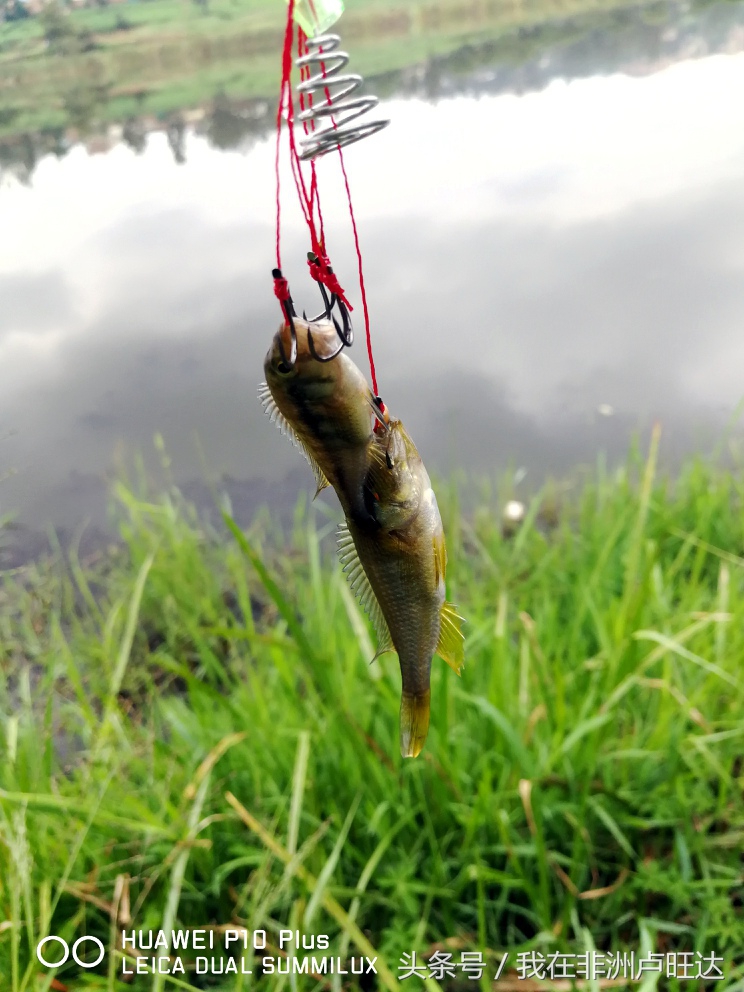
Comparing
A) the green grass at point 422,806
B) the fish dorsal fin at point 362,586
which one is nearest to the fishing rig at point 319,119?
the fish dorsal fin at point 362,586

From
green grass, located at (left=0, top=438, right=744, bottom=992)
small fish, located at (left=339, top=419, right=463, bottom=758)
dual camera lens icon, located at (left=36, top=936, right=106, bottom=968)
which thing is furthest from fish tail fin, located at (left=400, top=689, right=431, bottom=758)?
dual camera lens icon, located at (left=36, top=936, right=106, bottom=968)

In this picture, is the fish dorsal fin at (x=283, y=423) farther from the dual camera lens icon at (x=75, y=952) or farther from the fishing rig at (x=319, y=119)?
the dual camera lens icon at (x=75, y=952)

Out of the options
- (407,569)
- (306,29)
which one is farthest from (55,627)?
(306,29)

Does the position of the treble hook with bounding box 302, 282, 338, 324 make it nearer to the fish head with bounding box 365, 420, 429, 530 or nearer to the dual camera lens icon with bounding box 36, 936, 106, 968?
the fish head with bounding box 365, 420, 429, 530

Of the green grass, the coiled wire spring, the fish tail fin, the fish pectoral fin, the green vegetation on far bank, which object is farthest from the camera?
the green vegetation on far bank

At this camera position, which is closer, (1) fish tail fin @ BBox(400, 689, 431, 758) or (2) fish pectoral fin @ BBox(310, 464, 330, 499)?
(2) fish pectoral fin @ BBox(310, 464, 330, 499)

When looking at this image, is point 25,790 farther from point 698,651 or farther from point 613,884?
point 698,651

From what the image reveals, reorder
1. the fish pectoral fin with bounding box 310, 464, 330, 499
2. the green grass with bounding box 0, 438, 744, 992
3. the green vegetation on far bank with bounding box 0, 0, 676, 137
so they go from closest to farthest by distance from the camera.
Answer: the fish pectoral fin with bounding box 310, 464, 330, 499 → the green grass with bounding box 0, 438, 744, 992 → the green vegetation on far bank with bounding box 0, 0, 676, 137

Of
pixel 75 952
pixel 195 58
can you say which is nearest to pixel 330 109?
pixel 75 952

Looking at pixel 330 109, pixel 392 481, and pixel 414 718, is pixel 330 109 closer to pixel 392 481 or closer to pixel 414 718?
pixel 392 481
